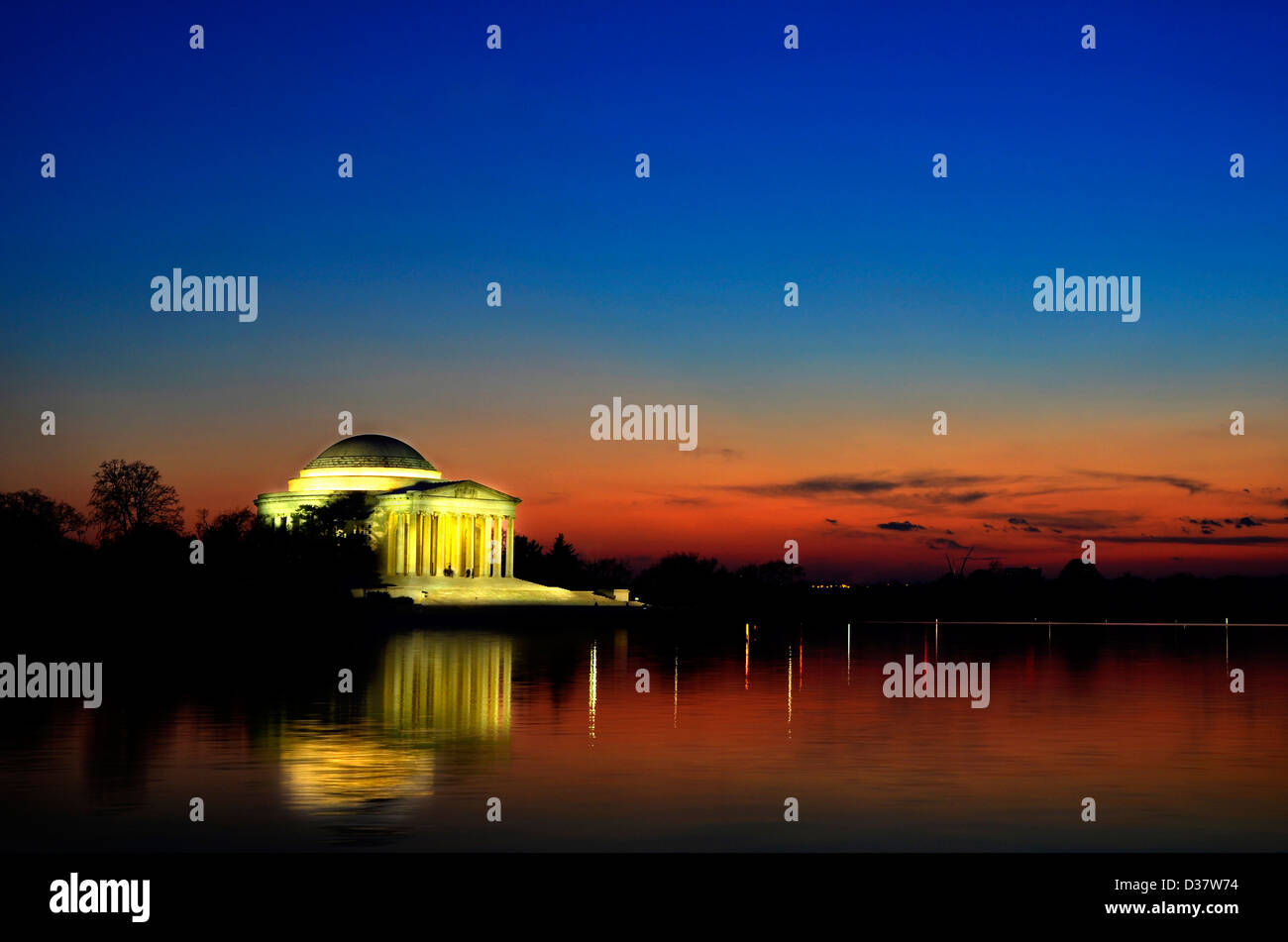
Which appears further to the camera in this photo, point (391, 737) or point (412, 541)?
point (412, 541)

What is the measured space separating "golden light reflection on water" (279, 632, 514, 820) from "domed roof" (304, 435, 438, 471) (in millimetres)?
128247

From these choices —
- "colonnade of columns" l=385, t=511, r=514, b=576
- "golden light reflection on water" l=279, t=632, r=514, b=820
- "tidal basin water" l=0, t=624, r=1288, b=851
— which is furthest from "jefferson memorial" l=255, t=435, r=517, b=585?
"tidal basin water" l=0, t=624, r=1288, b=851

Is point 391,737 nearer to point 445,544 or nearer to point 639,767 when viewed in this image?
point 639,767

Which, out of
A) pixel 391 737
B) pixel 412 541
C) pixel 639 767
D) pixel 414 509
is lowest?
pixel 639 767

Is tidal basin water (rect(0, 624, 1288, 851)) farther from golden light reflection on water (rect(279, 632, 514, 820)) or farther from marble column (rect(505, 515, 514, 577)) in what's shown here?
marble column (rect(505, 515, 514, 577))

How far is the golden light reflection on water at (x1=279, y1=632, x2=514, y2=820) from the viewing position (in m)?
20.9

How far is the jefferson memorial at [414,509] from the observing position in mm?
165500

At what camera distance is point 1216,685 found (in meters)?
48.3

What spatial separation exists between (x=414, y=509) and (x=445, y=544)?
19.8 feet

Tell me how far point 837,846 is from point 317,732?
48.6ft

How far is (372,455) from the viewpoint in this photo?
7092 inches

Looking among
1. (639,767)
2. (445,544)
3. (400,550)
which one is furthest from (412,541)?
(639,767)

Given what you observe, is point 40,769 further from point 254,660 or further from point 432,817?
point 254,660
